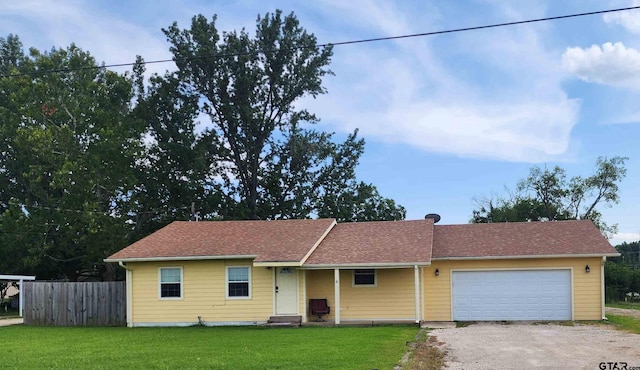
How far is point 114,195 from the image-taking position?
36125 mm

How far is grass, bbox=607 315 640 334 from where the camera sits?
1772 centimetres

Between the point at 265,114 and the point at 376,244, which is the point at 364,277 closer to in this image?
the point at 376,244

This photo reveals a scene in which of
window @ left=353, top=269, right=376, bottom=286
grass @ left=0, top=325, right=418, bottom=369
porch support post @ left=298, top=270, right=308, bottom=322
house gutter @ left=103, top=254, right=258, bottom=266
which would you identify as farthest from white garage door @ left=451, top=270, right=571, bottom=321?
house gutter @ left=103, top=254, right=258, bottom=266

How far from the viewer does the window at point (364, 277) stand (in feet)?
71.8

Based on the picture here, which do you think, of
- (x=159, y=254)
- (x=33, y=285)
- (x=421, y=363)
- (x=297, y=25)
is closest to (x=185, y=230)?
(x=159, y=254)

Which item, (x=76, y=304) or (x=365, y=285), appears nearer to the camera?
(x=365, y=285)

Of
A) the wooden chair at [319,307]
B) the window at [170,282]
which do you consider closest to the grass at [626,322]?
the wooden chair at [319,307]

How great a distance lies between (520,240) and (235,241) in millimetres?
9975

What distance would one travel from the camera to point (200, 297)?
2167 cm

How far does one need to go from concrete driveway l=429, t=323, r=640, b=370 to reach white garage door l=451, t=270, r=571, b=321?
186 cm

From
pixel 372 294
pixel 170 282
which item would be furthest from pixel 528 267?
pixel 170 282

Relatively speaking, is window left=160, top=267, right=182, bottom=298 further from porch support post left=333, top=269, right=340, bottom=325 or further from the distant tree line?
the distant tree line

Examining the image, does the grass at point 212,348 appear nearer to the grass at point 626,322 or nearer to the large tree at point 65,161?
the grass at point 626,322

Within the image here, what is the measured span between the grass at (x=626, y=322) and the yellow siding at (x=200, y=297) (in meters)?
10.7
